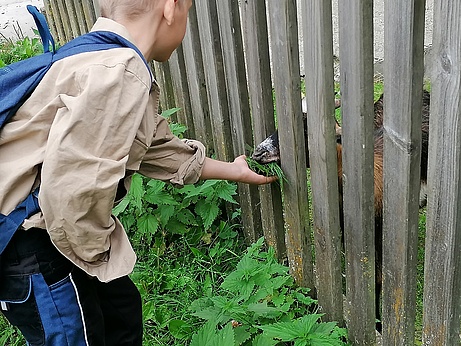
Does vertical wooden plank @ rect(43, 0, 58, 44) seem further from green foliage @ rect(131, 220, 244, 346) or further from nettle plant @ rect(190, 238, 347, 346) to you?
nettle plant @ rect(190, 238, 347, 346)

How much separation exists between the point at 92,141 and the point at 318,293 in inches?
62.4

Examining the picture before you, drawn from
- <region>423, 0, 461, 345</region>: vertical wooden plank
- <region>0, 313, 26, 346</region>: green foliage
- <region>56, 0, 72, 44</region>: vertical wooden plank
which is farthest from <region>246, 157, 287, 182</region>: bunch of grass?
<region>56, 0, 72, 44</region>: vertical wooden plank

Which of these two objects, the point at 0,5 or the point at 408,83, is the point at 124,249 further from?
the point at 0,5

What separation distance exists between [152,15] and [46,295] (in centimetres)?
101

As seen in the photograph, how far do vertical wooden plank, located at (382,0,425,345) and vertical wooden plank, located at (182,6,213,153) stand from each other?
1.68m

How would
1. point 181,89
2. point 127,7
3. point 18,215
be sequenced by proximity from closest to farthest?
point 18,215 → point 127,7 → point 181,89

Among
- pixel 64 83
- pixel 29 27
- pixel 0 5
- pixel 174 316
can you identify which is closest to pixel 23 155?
pixel 64 83

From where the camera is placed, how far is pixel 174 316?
313 centimetres

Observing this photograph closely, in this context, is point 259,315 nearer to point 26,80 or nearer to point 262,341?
point 262,341

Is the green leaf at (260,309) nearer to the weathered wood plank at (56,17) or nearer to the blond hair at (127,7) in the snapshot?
the blond hair at (127,7)

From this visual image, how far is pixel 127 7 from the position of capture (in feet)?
6.88

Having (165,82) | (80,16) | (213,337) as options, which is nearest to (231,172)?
(213,337)

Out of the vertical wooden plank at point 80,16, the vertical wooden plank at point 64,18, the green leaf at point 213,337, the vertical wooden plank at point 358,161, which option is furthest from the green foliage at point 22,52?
the vertical wooden plank at point 358,161

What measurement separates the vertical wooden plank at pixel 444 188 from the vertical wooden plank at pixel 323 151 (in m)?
0.55
